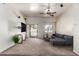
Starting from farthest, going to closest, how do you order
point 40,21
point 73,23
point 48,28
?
point 48,28 → point 40,21 → point 73,23

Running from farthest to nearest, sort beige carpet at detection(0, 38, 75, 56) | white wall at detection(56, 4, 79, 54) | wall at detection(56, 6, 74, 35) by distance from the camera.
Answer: wall at detection(56, 6, 74, 35) → white wall at detection(56, 4, 79, 54) → beige carpet at detection(0, 38, 75, 56)

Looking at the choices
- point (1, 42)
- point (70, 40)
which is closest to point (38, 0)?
point (1, 42)

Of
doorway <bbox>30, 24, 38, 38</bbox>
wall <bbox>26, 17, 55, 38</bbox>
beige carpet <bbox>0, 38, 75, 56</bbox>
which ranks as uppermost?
wall <bbox>26, 17, 55, 38</bbox>

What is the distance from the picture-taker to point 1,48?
4688 millimetres

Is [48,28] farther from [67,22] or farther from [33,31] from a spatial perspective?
[67,22]

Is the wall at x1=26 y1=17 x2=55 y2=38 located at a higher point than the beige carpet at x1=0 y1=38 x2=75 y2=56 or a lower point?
higher

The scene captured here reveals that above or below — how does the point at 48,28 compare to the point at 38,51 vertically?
above

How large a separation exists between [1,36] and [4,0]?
253 cm

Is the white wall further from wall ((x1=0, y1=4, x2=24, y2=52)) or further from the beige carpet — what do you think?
wall ((x1=0, y1=4, x2=24, y2=52))

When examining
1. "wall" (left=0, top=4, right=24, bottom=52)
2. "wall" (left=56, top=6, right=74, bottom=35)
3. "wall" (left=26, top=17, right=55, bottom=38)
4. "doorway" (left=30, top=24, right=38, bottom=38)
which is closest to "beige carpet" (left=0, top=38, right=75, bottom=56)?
"wall" (left=0, top=4, right=24, bottom=52)

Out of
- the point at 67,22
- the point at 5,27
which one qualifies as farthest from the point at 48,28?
the point at 5,27

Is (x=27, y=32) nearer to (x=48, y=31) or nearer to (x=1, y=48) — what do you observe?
(x=48, y=31)

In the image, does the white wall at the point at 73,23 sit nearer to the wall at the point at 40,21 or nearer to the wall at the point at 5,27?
the wall at the point at 5,27

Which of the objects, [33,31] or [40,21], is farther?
[40,21]
